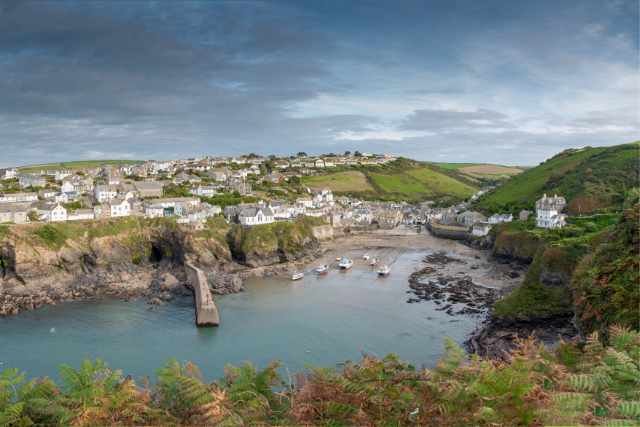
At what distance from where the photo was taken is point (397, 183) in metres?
136

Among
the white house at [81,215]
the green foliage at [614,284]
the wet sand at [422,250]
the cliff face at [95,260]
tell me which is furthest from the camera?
A: the white house at [81,215]

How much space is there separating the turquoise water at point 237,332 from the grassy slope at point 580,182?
124ft

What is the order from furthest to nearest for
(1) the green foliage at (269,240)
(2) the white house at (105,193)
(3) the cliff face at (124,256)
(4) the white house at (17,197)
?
1. (2) the white house at (105,193)
2. (4) the white house at (17,197)
3. (1) the green foliage at (269,240)
4. (3) the cliff face at (124,256)

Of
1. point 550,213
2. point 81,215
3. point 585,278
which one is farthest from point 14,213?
point 550,213

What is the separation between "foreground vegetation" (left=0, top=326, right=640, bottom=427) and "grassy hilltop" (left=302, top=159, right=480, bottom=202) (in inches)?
4382

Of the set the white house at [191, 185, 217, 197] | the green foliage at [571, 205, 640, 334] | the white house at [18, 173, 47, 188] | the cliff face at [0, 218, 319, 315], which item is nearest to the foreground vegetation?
the green foliage at [571, 205, 640, 334]

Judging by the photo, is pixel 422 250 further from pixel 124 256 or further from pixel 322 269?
pixel 124 256

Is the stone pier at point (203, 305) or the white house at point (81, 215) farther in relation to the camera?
the white house at point (81, 215)

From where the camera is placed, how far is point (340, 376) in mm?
7402

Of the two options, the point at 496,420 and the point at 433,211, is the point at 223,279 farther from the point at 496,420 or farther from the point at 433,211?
the point at 433,211

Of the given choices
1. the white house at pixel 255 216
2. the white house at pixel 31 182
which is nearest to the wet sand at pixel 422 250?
the white house at pixel 255 216

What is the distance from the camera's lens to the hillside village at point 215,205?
55.7 metres

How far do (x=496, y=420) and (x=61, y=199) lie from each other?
7115cm

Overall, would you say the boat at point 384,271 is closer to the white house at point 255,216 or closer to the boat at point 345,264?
the boat at point 345,264
